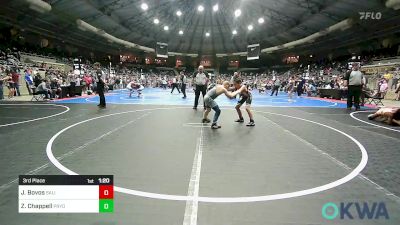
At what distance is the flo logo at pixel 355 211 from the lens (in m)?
3.04

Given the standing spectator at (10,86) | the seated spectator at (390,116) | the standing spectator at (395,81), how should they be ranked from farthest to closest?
the standing spectator at (395,81) < the standing spectator at (10,86) < the seated spectator at (390,116)

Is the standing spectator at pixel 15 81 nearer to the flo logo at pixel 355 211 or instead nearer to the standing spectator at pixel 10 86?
the standing spectator at pixel 10 86

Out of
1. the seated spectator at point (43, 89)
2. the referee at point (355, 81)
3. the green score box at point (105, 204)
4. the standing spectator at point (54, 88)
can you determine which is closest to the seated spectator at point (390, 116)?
the referee at point (355, 81)

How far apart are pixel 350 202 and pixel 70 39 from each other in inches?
1591

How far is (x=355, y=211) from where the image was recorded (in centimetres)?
315

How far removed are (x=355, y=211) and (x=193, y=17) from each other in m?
46.9

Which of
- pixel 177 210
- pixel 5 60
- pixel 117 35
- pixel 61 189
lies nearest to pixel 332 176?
pixel 177 210

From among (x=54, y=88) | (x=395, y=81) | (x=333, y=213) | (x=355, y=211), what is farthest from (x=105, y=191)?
(x=395, y=81)

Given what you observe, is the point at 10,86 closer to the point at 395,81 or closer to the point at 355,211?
the point at 355,211

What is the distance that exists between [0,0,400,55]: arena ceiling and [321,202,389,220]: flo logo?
25.9 meters

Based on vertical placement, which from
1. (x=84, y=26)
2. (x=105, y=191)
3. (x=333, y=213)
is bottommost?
(x=333, y=213)

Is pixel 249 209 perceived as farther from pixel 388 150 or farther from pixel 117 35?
pixel 117 35
